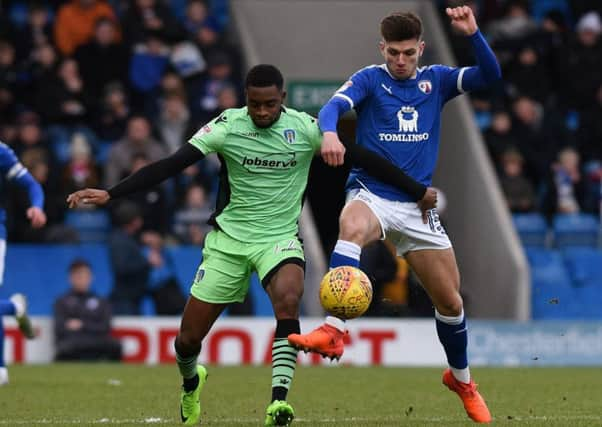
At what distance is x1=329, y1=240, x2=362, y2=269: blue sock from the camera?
8664 millimetres

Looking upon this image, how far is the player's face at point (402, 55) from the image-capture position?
29.7 feet

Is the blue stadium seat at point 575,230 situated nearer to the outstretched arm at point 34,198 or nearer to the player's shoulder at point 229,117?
the outstretched arm at point 34,198

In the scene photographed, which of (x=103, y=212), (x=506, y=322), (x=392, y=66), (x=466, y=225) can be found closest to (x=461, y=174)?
(x=466, y=225)

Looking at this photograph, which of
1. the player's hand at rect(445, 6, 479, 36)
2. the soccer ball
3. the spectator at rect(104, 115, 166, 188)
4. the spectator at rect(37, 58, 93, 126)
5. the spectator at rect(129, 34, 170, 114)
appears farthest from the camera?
the spectator at rect(129, 34, 170, 114)

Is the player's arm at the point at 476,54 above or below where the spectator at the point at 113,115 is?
above

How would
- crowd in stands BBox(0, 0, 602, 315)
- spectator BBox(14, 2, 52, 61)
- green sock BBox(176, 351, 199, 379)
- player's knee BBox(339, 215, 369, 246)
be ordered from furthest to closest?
spectator BBox(14, 2, 52, 61), crowd in stands BBox(0, 0, 602, 315), green sock BBox(176, 351, 199, 379), player's knee BBox(339, 215, 369, 246)

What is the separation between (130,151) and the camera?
18.1 meters

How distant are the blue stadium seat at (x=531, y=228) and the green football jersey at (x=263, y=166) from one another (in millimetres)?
11032

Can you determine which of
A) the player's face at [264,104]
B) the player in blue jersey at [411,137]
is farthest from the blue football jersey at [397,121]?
the player's face at [264,104]

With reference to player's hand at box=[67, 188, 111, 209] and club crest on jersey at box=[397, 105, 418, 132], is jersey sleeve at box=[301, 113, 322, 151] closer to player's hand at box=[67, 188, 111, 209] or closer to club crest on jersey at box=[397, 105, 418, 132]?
club crest on jersey at box=[397, 105, 418, 132]

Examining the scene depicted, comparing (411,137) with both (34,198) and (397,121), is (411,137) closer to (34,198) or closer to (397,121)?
(397,121)

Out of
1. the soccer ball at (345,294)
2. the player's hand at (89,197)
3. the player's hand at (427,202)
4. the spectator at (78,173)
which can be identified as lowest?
the spectator at (78,173)

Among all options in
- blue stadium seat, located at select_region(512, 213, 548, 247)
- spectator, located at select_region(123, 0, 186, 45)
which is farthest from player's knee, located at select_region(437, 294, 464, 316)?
spectator, located at select_region(123, 0, 186, 45)

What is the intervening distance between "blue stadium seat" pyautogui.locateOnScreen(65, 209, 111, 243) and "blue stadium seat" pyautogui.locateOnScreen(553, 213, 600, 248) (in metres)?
5.86
